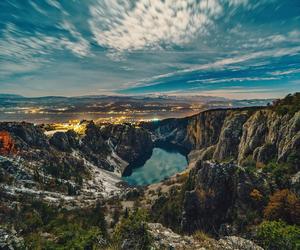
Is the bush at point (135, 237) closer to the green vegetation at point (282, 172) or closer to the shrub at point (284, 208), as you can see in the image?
the shrub at point (284, 208)

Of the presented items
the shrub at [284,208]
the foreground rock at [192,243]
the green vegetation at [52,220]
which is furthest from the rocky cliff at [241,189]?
the foreground rock at [192,243]

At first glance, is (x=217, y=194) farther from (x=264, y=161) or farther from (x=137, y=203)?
(x=137, y=203)

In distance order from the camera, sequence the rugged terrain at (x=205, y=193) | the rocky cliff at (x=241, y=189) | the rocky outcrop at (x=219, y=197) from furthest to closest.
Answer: the rocky outcrop at (x=219, y=197) < the rocky cliff at (x=241, y=189) < the rugged terrain at (x=205, y=193)

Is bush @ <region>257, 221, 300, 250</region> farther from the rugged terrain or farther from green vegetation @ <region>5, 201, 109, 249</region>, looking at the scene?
green vegetation @ <region>5, 201, 109, 249</region>

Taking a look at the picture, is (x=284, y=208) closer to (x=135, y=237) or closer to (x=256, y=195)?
(x=256, y=195)

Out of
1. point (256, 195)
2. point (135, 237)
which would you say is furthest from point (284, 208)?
point (135, 237)

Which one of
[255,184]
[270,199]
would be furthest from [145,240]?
[255,184]
